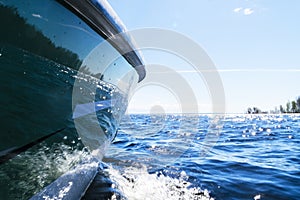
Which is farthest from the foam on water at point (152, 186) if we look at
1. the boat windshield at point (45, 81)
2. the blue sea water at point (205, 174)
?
the boat windshield at point (45, 81)

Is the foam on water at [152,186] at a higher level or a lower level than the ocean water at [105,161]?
lower

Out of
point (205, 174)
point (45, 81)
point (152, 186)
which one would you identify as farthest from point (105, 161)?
point (45, 81)

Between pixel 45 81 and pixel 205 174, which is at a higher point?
pixel 45 81

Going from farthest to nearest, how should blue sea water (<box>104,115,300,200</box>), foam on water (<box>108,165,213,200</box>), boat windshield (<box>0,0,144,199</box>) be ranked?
blue sea water (<box>104,115,300,200</box>), foam on water (<box>108,165,213,200</box>), boat windshield (<box>0,0,144,199</box>)

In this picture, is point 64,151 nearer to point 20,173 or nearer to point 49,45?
point 20,173

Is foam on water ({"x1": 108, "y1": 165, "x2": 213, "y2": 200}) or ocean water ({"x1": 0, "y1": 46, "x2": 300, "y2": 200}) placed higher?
ocean water ({"x1": 0, "y1": 46, "x2": 300, "y2": 200})

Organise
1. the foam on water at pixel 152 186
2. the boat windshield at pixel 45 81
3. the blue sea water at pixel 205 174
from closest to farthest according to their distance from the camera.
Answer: the boat windshield at pixel 45 81 < the foam on water at pixel 152 186 < the blue sea water at pixel 205 174

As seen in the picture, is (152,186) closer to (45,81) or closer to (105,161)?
(105,161)

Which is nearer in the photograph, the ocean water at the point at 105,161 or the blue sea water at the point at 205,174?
the ocean water at the point at 105,161

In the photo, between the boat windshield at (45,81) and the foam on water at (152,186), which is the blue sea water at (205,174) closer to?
the foam on water at (152,186)


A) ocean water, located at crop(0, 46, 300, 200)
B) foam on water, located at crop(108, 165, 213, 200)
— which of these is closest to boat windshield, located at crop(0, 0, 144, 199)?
ocean water, located at crop(0, 46, 300, 200)

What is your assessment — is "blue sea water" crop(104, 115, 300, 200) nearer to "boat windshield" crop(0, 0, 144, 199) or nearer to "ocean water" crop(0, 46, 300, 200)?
"ocean water" crop(0, 46, 300, 200)

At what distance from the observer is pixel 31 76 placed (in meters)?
1.49

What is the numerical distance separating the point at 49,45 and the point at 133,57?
5.70 feet
